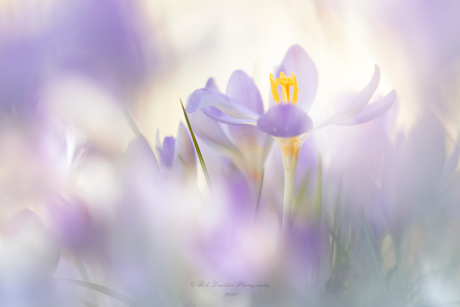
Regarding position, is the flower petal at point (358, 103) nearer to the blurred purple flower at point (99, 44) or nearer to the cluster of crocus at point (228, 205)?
the cluster of crocus at point (228, 205)

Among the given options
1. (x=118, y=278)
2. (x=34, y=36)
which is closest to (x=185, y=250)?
(x=118, y=278)

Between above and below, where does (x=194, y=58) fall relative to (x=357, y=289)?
above

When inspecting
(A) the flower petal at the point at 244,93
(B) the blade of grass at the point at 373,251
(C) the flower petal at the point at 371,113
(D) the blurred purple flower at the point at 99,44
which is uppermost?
(D) the blurred purple flower at the point at 99,44

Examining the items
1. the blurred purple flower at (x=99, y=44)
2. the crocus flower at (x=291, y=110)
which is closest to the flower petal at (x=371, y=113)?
the crocus flower at (x=291, y=110)

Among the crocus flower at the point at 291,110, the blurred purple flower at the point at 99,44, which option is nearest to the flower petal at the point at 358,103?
the crocus flower at the point at 291,110

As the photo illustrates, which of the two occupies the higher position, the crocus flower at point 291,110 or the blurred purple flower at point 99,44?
the blurred purple flower at point 99,44

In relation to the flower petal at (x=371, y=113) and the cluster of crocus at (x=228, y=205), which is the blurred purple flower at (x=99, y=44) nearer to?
the cluster of crocus at (x=228, y=205)

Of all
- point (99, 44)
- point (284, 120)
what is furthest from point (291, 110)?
point (99, 44)

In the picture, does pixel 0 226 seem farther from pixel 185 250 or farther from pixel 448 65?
pixel 448 65

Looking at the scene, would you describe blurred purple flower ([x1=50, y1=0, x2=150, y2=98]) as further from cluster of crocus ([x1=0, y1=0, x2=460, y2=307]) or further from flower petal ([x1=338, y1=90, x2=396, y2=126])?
flower petal ([x1=338, y1=90, x2=396, y2=126])
